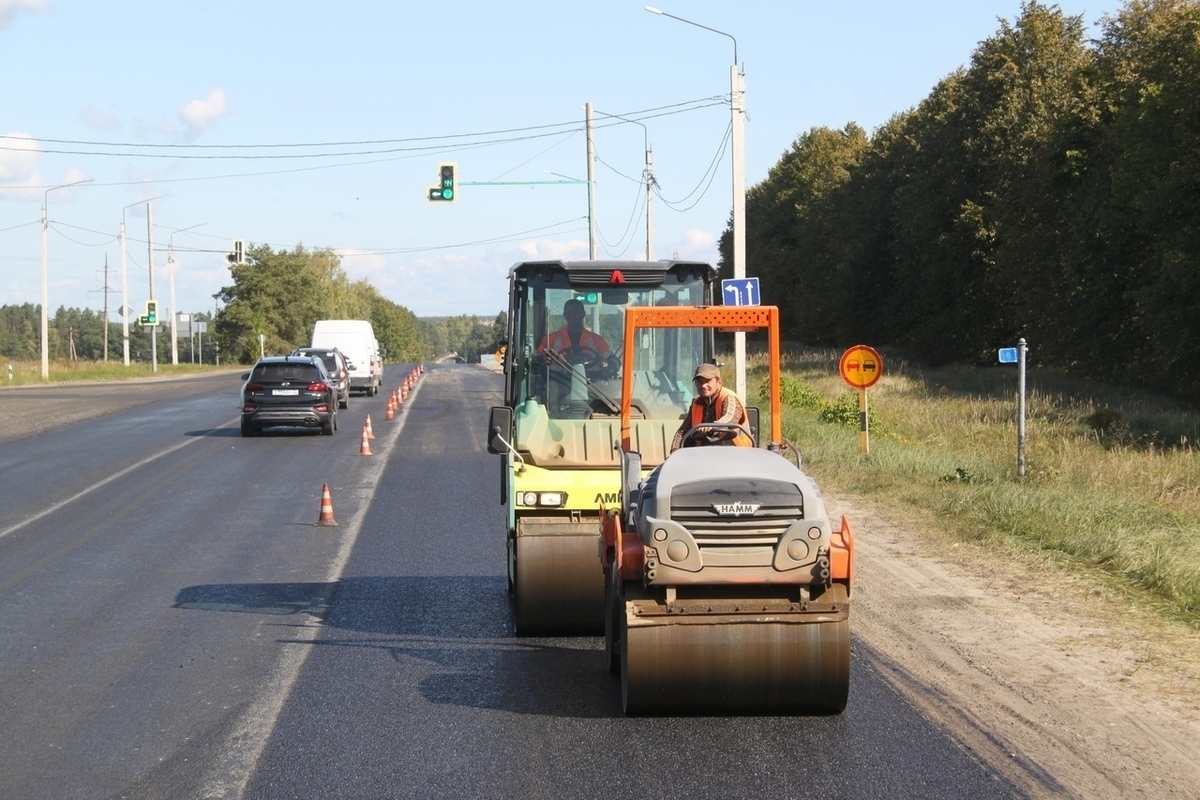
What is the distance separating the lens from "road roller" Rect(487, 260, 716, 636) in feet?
28.1

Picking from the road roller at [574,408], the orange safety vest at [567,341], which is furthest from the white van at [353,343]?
the orange safety vest at [567,341]

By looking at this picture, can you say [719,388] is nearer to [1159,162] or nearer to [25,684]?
[25,684]

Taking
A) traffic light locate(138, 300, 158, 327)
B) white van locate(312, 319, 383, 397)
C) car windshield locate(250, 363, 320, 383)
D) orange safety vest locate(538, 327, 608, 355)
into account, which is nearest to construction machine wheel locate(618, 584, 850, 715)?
orange safety vest locate(538, 327, 608, 355)

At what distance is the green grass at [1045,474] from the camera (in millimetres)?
11180

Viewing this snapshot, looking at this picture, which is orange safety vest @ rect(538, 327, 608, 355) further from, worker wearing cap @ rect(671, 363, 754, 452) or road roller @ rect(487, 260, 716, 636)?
worker wearing cap @ rect(671, 363, 754, 452)

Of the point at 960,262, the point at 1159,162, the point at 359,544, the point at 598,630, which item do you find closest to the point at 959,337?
the point at 960,262

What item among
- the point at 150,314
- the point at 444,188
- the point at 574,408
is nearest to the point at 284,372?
the point at 444,188

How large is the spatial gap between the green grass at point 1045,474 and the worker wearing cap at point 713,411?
12.5ft

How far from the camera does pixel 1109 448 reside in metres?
23.0

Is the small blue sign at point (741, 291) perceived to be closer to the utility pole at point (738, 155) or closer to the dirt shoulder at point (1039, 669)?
the utility pole at point (738, 155)

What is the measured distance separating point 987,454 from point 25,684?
16.5 m

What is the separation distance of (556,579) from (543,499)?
1.76 ft

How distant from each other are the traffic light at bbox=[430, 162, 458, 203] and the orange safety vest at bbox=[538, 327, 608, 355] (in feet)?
85.5

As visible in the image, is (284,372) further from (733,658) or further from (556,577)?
(733,658)
